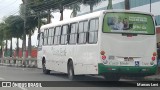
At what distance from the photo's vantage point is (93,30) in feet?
58.8

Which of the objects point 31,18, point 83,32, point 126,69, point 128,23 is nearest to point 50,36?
point 83,32

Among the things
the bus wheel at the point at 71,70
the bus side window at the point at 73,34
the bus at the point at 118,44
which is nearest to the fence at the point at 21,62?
the bus wheel at the point at 71,70

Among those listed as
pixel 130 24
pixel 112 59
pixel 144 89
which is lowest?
pixel 144 89

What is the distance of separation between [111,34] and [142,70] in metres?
1.97

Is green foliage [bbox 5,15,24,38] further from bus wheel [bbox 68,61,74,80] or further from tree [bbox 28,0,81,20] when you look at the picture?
bus wheel [bbox 68,61,74,80]

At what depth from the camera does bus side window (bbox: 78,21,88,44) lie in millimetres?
18828

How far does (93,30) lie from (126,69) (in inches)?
86.0

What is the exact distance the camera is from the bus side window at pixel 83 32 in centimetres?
1883

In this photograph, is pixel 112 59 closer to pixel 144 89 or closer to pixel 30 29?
pixel 144 89

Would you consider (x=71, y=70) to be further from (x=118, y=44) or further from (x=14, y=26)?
(x=14, y=26)

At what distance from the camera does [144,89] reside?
16.7 meters

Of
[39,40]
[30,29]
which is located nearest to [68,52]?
[39,40]

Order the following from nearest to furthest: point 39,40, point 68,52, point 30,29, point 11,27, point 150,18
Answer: point 150,18
point 68,52
point 39,40
point 30,29
point 11,27

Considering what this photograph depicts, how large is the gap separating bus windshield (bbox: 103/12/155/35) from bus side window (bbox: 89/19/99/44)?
526mm
